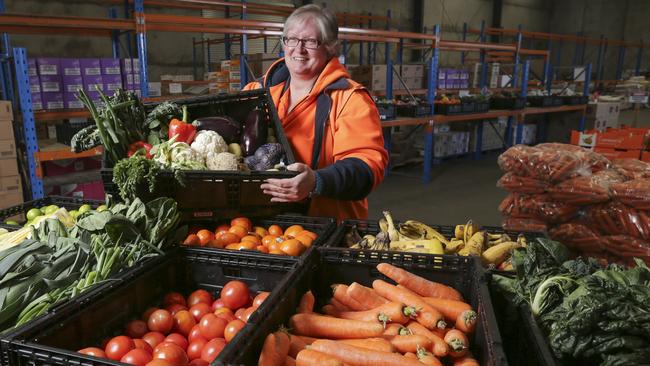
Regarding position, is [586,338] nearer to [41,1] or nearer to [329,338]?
[329,338]

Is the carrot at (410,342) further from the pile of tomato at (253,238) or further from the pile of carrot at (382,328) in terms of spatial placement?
the pile of tomato at (253,238)

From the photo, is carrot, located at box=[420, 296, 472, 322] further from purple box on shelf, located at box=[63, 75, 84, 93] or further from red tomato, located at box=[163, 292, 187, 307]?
purple box on shelf, located at box=[63, 75, 84, 93]

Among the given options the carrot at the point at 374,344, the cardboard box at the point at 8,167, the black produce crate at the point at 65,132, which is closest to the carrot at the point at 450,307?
the carrot at the point at 374,344

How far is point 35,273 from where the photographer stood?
1385 millimetres

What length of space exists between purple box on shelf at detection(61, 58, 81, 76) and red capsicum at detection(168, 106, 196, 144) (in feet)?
9.56

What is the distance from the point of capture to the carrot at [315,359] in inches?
41.0

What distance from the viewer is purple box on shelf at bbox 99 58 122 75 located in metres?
4.38

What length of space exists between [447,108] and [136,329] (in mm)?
6634

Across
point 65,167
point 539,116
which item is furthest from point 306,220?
point 539,116

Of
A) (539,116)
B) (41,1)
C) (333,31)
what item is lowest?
(539,116)

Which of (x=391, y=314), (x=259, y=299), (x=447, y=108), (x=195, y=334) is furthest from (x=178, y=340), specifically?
(x=447, y=108)

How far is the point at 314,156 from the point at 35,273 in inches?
46.6

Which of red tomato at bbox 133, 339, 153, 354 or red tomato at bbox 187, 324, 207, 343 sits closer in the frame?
red tomato at bbox 133, 339, 153, 354

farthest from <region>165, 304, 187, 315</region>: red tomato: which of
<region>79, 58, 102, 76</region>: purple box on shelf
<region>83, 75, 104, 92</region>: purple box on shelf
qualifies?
<region>79, 58, 102, 76</region>: purple box on shelf
